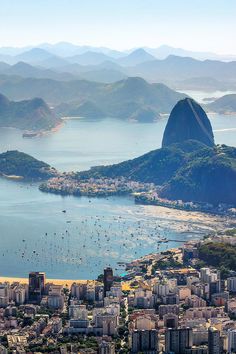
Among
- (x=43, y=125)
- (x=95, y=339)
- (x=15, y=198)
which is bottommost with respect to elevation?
(x=95, y=339)

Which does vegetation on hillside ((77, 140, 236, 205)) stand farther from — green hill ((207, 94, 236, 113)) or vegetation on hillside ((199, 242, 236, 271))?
green hill ((207, 94, 236, 113))

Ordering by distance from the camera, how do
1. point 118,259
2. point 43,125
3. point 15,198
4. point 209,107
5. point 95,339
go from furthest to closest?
point 209,107 → point 43,125 → point 15,198 → point 118,259 → point 95,339

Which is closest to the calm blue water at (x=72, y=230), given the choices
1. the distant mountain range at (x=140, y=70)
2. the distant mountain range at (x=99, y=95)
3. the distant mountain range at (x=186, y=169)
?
the distant mountain range at (x=186, y=169)

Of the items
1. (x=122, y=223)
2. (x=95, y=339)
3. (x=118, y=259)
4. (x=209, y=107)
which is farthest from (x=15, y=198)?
(x=209, y=107)

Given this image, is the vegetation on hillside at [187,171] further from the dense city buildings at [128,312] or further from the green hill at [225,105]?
the green hill at [225,105]

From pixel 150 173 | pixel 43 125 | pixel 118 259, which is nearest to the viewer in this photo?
pixel 118 259

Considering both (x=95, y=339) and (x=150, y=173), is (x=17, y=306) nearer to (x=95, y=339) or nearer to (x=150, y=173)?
(x=95, y=339)
